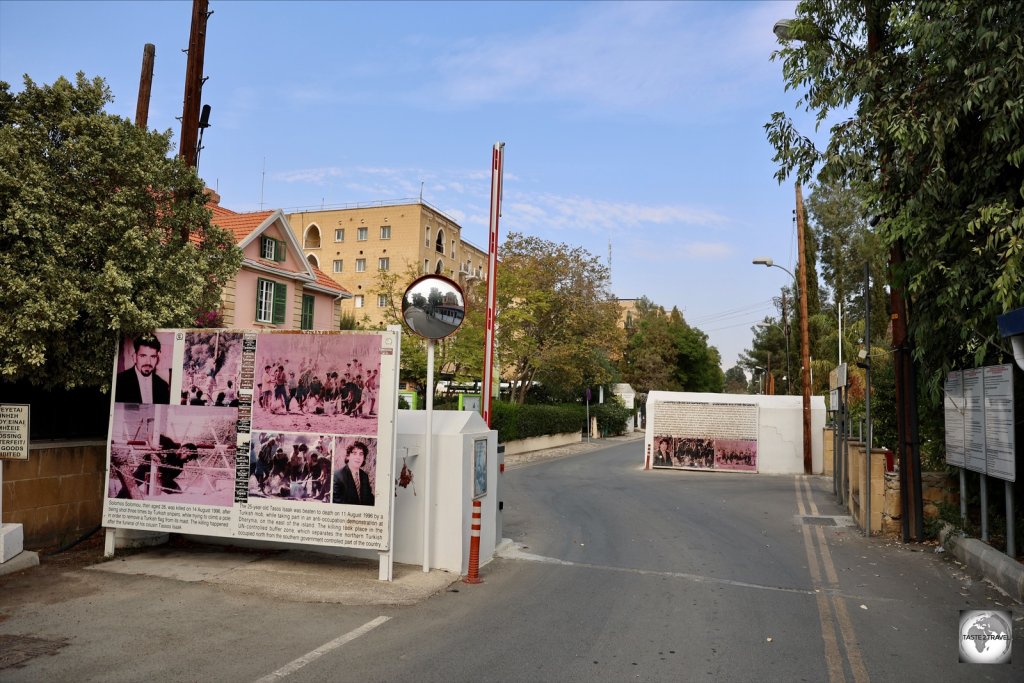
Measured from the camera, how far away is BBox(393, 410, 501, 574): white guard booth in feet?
30.5

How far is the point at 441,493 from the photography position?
9.36 metres

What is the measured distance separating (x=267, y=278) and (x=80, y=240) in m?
23.0

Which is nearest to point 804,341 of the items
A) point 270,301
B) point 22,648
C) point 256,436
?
point 270,301

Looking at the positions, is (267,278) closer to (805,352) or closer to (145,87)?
(145,87)

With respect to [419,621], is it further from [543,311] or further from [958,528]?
[543,311]

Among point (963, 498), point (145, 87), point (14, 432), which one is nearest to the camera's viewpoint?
Result: point (14, 432)

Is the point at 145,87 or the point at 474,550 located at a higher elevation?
the point at 145,87

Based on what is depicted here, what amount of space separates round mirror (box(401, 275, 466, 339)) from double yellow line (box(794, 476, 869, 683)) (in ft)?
16.5

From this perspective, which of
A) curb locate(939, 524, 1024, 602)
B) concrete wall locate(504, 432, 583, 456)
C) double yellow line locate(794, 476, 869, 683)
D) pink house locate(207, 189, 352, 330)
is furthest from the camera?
concrete wall locate(504, 432, 583, 456)

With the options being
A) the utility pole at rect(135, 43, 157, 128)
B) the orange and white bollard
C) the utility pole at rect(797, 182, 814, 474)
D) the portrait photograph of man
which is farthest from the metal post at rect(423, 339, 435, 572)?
the utility pole at rect(797, 182, 814, 474)

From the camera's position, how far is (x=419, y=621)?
7.11m

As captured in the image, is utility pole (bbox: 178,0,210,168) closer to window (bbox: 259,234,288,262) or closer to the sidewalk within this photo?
the sidewalk

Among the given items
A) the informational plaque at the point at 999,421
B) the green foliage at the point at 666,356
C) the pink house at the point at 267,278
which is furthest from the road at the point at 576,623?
the green foliage at the point at 666,356

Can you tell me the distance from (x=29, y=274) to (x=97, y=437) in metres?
2.74
